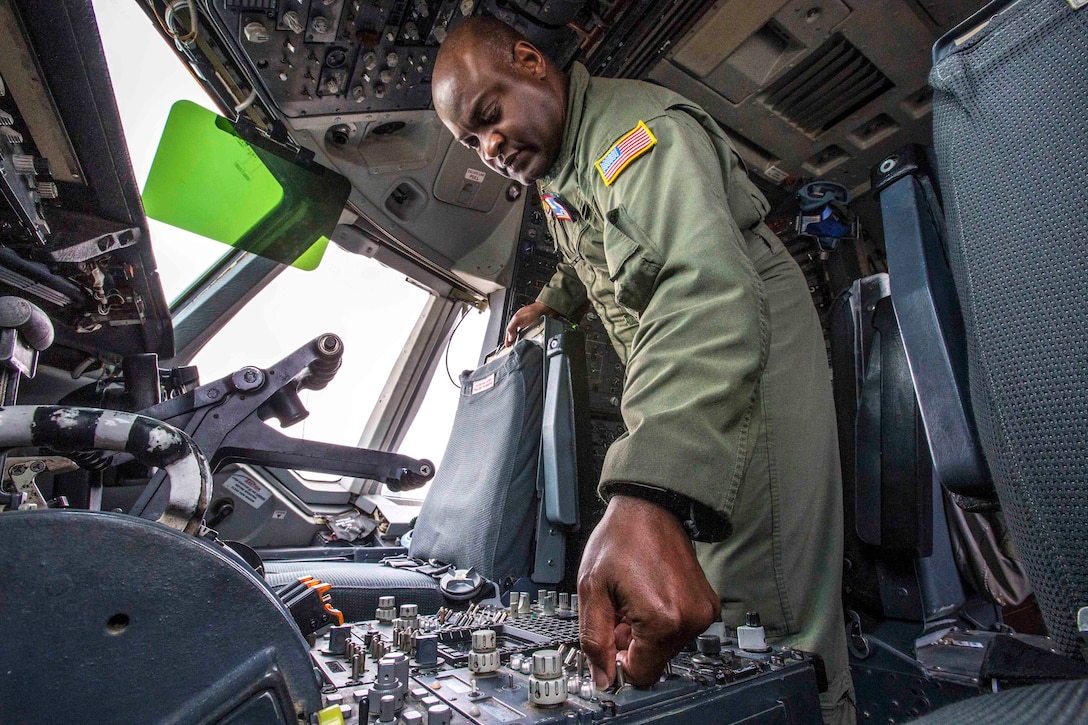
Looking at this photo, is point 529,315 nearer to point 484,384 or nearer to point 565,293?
point 565,293

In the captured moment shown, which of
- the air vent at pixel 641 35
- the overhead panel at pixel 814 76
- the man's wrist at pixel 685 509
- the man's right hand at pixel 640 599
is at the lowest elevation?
the man's right hand at pixel 640 599

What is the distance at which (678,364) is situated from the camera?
0.81 metres

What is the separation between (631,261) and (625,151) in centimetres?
30

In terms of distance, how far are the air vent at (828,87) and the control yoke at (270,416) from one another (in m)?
2.49

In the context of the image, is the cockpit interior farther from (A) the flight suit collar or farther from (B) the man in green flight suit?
(A) the flight suit collar

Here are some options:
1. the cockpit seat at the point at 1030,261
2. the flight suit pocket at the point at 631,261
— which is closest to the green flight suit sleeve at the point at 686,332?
the flight suit pocket at the point at 631,261

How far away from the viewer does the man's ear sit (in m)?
1.56

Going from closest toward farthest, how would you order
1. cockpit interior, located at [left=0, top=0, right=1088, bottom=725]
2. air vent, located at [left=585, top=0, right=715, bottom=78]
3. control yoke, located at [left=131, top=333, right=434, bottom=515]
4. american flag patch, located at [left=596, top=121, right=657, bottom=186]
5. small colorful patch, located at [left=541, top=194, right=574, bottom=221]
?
cockpit interior, located at [left=0, top=0, right=1088, bottom=725] → american flag patch, located at [left=596, top=121, right=657, bottom=186] → small colorful patch, located at [left=541, top=194, right=574, bottom=221] → control yoke, located at [left=131, top=333, right=434, bottom=515] → air vent, located at [left=585, top=0, right=715, bottom=78]

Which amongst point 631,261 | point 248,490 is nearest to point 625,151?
point 631,261

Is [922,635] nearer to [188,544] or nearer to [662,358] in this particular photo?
[662,358]

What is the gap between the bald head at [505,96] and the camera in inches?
60.1

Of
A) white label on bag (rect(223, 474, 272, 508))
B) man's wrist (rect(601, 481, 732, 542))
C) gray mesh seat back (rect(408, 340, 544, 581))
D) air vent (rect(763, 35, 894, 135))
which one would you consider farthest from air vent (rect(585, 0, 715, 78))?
white label on bag (rect(223, 474, 272, 508))

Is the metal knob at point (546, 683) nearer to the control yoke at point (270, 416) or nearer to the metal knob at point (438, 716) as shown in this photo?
the metal knob at point (438, 716)

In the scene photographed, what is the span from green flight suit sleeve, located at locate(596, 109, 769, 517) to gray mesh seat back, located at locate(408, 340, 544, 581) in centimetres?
105
